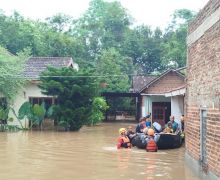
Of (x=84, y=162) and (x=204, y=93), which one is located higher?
(x=204, y=93)

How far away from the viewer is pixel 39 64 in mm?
32250

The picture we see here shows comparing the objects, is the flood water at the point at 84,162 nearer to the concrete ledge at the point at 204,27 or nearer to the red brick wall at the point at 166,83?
the concrete ledge at the point at 204,27

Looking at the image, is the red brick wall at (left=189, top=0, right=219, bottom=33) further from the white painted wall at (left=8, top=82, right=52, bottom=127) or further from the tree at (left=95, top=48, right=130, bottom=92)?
the tree at (left=95, top=48, right=130, bottom=92)

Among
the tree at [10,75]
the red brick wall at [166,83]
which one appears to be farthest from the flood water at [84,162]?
the red brick wall at [166,83]

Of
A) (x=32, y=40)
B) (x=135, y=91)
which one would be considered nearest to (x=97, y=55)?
(x=32, y=40)

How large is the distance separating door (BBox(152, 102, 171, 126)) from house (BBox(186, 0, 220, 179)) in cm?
1985

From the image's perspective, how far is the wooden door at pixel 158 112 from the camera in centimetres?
3278

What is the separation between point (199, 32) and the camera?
10930 mm

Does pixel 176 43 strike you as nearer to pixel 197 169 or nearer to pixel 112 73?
pixel 112 73

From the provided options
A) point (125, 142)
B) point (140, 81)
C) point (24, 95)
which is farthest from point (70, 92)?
point (140, 81)

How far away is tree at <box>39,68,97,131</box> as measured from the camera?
26438mm

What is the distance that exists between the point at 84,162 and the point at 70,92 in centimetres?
1237

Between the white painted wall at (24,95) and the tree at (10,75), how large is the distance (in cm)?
94

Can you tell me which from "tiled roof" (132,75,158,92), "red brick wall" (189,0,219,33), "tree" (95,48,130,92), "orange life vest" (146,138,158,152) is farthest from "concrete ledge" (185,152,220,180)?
"tree" (95,48,130,92)
